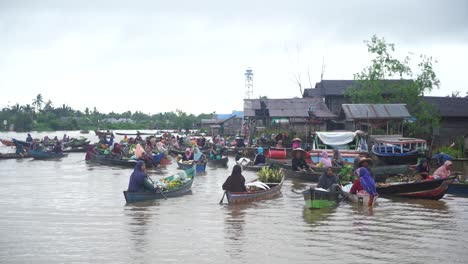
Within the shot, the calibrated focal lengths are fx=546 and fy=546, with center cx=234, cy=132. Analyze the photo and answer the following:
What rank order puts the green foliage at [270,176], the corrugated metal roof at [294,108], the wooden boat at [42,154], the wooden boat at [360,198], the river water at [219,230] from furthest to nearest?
the corrugated metal roof at [294,108]
the wooden boat at [42,154]
the green foliage at [270,176]
the wooden boat at [360,198]
the river water at [219,230]

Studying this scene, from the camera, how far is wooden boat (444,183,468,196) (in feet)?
53.4

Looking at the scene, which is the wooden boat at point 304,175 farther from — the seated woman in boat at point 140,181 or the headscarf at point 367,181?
the seated woman in boat at point 140,181

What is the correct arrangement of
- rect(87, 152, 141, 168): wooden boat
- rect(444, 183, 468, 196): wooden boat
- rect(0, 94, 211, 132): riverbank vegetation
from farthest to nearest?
1. rect(0, 94, 211, 132): riverbank vegetation
2. rect(87, 152, 141, 168): wooden boat
3. rect(444, 183, 468, 196): wooden boat

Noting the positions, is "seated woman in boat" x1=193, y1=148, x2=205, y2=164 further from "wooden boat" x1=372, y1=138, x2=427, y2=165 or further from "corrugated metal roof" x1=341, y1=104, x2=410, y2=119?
"corrugated metal roof" x1=341, y1=104, x2=410, y2=119

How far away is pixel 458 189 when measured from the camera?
1644cm

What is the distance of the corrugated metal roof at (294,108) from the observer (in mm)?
38875

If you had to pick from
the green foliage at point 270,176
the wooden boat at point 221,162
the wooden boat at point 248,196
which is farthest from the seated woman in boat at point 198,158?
the wooden boat at point 248,196

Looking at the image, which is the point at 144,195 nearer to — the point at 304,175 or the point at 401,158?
the point at 304,175

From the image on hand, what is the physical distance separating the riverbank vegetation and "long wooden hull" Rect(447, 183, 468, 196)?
70453mm

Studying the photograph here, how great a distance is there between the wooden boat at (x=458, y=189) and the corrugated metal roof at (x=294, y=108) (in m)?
21.4

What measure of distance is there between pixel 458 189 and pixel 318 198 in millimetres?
5149

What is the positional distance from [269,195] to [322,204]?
2.29 m

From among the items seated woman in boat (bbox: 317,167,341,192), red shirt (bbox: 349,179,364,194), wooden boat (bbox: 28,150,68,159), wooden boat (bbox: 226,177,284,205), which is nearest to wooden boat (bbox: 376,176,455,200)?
red shirt (bbox: 349,179,364,194)

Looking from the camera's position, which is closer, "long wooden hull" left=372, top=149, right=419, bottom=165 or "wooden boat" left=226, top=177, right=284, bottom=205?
"wooden boat" left=226, top=177, right=284, bottom=205
